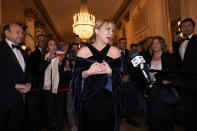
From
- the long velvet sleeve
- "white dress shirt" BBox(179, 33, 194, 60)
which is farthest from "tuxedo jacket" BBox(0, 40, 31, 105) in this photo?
"white dress shirt" BBox(179, 33, 194, 60)

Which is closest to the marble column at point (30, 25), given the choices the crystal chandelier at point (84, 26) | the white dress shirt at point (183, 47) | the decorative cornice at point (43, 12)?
the decorative cornice at point (43, 12)

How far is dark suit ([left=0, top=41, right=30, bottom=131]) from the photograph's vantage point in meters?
2.11

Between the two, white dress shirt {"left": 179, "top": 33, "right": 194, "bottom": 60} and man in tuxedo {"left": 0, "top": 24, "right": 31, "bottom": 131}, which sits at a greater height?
white dress shirt {"left": 179, "top": 33, "right": 194, "bottom": 60}

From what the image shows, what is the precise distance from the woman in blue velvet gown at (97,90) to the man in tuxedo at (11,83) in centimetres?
111

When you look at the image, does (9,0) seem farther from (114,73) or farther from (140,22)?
(114,73)

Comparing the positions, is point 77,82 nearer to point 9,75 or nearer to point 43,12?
point 9,75

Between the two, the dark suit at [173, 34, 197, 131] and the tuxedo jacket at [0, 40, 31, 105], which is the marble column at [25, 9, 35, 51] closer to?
the tuxedo jacket at [0, 40, 31, 105]

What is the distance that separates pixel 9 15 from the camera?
11477 mm

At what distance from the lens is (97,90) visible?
1504 mm

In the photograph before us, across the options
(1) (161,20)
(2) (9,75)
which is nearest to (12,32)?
(2) (9,75)

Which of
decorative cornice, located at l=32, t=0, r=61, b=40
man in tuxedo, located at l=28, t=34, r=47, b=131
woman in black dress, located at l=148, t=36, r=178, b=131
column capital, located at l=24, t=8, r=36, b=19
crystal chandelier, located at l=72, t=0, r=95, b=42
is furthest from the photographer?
decorative cornice, located at l=32, t=0, r=61, b=40

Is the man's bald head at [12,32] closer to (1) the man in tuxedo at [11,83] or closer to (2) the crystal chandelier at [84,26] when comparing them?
(1) the man in tuxedo at [11,83]

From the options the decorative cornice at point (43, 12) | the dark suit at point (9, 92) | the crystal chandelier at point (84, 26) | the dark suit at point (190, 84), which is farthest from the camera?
the decorative cornice at point (43, 12)

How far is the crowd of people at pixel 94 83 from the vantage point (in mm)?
1552
